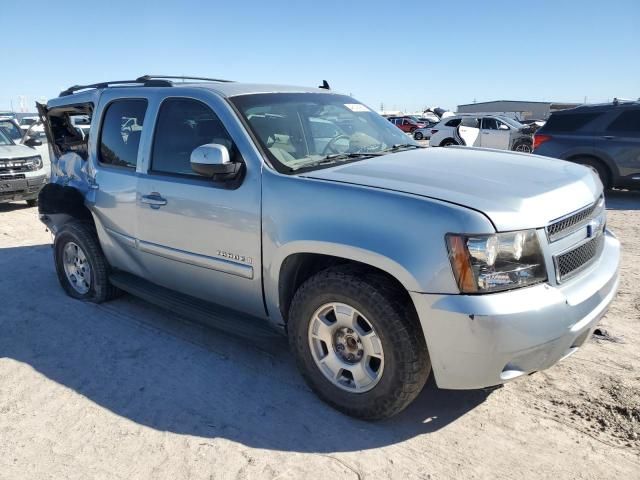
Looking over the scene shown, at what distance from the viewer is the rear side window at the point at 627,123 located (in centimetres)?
927

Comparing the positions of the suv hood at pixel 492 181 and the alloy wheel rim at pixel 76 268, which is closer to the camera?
the suv hood at pixel 492 181

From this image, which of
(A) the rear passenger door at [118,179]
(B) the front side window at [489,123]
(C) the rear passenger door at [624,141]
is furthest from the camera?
(B) the front side window at [489,123]

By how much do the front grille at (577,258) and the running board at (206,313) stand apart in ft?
5.57

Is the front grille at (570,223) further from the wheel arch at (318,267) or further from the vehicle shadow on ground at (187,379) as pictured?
the vehicle shadow on ground at (187,379)

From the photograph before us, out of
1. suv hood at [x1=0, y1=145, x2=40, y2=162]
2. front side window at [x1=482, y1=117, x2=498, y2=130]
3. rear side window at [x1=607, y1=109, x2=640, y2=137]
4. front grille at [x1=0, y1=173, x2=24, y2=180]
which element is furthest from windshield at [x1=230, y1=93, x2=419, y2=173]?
front side window at [x1=482, y1=117, x2=498, y2=130]

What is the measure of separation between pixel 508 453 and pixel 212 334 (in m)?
2.43

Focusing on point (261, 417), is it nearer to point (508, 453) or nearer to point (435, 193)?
point (508, 453)

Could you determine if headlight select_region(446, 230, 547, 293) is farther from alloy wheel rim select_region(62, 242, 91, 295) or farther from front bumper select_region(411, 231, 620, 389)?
alloy wheel rim select_region(62, 242, 91, 295)

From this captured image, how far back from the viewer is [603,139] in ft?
31.1

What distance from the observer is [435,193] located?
253 centimetres

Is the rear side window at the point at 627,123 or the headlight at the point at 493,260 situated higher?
the rear side window at the point at 627,123

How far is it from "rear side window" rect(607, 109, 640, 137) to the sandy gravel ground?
6649mm

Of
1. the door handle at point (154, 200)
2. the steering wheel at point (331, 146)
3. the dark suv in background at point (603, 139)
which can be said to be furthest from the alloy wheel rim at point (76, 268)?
the dark suv in background at point (603, 139)

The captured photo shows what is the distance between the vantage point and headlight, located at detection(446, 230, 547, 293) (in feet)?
7.66
